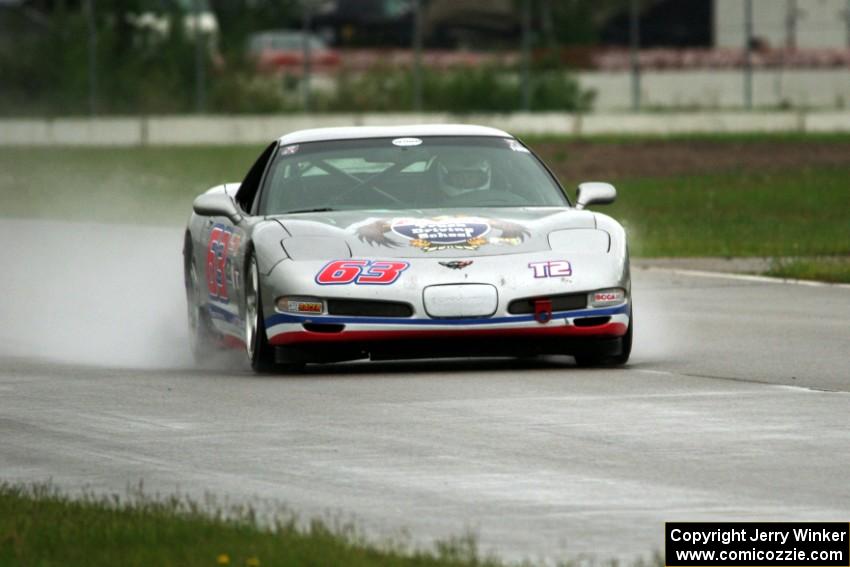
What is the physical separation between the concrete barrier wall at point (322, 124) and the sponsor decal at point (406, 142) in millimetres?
37300

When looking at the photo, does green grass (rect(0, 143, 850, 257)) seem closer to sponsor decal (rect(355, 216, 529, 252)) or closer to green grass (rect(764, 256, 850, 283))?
green grass (rect(764, 256, 850, 283))

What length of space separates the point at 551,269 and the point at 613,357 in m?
0.73

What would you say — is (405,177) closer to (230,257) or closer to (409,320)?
(230,257)

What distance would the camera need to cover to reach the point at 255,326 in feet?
40.9

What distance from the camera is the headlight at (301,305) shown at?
12.1 metres

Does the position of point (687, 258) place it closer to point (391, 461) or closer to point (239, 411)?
point (239, 411)

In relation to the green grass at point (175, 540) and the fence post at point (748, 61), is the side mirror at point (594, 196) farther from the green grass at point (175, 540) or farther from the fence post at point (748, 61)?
the fence post at point (748, 61)

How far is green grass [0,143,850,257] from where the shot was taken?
2470 cm

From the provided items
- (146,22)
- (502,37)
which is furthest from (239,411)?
(502,37)

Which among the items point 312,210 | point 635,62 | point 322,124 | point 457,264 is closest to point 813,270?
point 312,210

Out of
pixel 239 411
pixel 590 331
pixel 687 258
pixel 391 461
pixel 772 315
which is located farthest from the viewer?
pixel 687 258

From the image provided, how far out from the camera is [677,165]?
133ft

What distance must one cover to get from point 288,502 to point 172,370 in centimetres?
518

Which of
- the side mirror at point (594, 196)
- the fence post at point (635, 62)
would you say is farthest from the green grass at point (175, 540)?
the fence post at point (635, 62)
